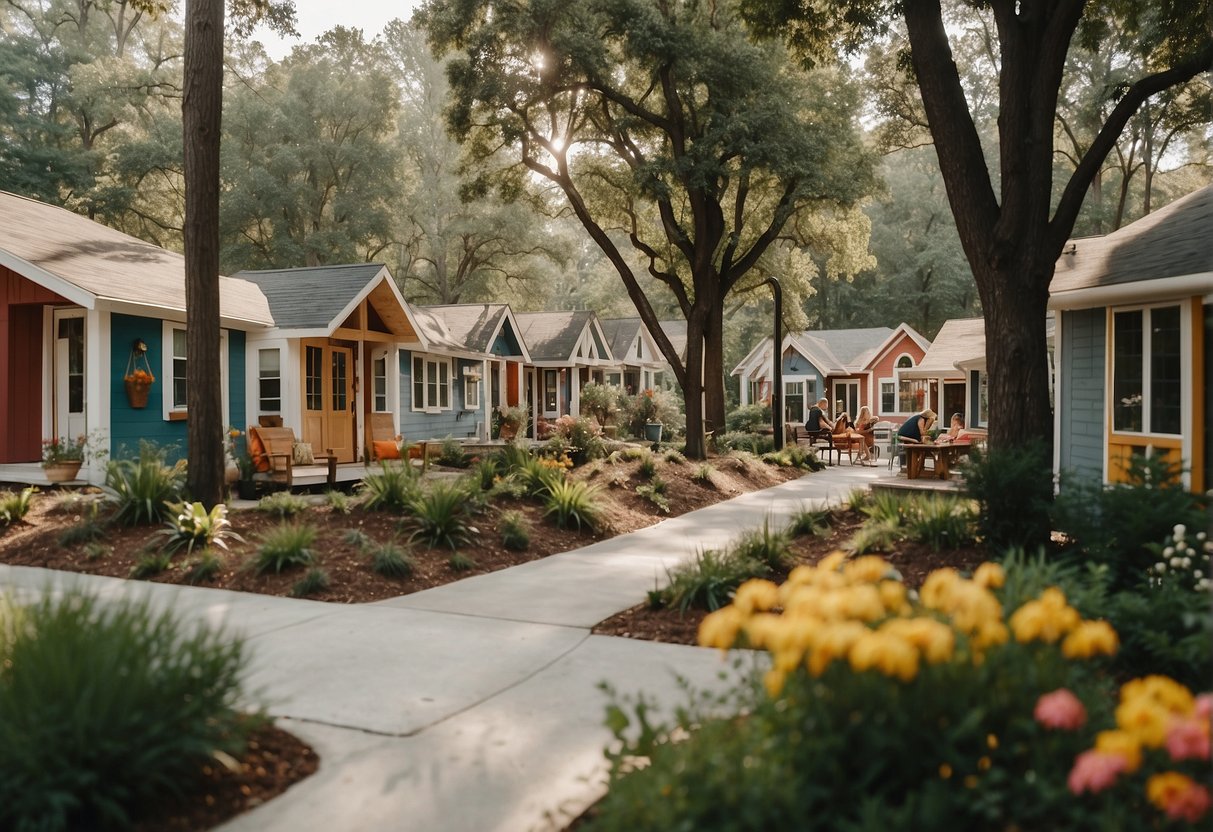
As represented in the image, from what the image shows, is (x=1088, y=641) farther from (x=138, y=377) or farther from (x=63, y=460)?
(x=138, y=377)

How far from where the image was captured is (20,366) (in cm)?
1384

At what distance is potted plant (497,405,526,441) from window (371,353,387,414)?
6.93 m

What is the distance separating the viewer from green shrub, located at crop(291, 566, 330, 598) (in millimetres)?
7326

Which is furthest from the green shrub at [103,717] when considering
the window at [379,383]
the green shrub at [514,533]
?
the window at [379,383]

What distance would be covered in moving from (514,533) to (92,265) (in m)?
8.97

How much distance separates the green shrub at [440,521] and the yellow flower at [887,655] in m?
6.93

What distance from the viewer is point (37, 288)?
1334 centimetres

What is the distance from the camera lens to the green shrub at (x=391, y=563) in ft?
26.0

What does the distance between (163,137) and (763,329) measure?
3310cm

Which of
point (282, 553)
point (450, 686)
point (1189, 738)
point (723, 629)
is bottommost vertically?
point (450, 686)

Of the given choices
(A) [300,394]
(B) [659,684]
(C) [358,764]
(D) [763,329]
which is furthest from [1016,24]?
(D) [763,329]

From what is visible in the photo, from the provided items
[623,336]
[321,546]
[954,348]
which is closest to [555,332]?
[623,336]

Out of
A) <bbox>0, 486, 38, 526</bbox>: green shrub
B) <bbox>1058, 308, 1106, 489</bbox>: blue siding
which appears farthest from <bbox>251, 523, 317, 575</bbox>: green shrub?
<bbox>1058, 308, 1106, 489</bbox>: blue siding

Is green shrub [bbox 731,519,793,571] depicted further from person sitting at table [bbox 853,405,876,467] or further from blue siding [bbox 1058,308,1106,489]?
person sitting at table [bbox 853,405,876,467]
